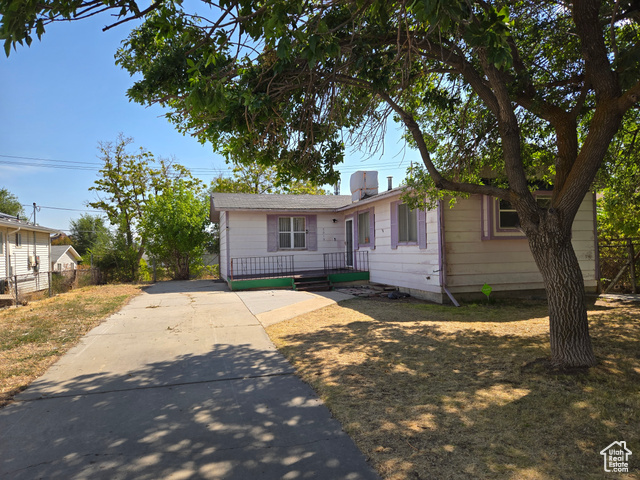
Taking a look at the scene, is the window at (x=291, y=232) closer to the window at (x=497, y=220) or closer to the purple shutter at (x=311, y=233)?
the purple shutter at (x=311, y=233)

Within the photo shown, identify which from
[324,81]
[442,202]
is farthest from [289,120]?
[442,202]

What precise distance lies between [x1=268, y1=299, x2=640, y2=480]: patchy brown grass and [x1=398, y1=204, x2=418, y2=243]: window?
14.3 ft

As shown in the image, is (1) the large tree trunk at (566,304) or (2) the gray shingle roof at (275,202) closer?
(1) the large tree trunk at (566,304)

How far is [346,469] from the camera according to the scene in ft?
8.99

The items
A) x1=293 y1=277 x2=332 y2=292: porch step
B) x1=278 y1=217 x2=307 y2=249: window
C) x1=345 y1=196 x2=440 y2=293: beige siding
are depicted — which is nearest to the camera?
x1=345 y1=196 x2=440 y2=293: beige siding

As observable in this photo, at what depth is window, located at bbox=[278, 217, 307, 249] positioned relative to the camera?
55.2ft

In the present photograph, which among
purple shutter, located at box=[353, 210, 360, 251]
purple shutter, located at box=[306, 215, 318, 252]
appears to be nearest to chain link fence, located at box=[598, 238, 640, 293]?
purple shutter, located at box=[353, 210, 360, 251]

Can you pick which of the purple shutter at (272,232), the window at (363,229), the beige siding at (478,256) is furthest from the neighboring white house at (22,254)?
the beige siding at (478,256)

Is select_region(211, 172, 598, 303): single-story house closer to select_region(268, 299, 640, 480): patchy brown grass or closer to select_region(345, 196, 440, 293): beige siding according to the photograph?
select_region(345, 196, 440, 293): beige siding

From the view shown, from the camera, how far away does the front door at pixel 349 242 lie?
16562 millimetres

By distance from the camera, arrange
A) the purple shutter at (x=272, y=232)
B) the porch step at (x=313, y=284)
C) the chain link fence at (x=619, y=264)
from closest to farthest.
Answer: the chain link fence at (x=619, y=264), the porch step at (x=313, y=284), the purple shutter at (x=272, y=232)

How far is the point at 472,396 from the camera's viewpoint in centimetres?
395

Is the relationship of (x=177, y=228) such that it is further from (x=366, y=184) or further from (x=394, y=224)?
(x=394, y=224)

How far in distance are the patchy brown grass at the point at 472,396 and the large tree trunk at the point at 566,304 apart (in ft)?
0.70
